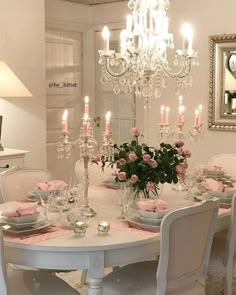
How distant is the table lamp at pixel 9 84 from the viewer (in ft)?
14.5

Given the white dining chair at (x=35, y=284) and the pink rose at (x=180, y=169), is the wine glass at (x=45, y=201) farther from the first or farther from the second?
the pink rose at (x=180, y=169)

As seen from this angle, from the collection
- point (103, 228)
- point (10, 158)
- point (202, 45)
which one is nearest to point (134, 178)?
point (103, 228)

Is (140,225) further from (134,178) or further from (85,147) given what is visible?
(85,147)

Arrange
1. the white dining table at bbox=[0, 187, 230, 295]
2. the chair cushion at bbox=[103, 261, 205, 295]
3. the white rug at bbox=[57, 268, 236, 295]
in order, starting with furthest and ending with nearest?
the white rug at bbox=[57, 268, 236, 295] < the chair cushion at bbox=[103, 261, 205, 295] < the white dining table at bbox=[0, 187, 230, 295]

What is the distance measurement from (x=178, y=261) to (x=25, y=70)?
9.98ft

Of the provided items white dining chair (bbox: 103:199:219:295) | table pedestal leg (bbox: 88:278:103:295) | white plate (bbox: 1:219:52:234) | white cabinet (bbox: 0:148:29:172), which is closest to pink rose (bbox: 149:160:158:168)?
white dining chair (bbox: 103:199:219:295)

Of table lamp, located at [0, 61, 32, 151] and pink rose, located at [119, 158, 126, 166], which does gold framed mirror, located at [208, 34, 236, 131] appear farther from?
pink rose, located at [119, 158, 126, 166]

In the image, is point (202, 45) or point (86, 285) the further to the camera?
point (202, 45)

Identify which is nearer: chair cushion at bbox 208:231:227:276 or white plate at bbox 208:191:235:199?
chair cushion at bbox 208:231:227:276

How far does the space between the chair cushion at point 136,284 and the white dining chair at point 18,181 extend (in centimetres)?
98

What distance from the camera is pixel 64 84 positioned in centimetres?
613

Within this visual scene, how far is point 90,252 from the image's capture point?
233cm

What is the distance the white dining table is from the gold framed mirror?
9.31 ft

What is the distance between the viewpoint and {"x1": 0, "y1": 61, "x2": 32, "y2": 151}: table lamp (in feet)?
14.5
